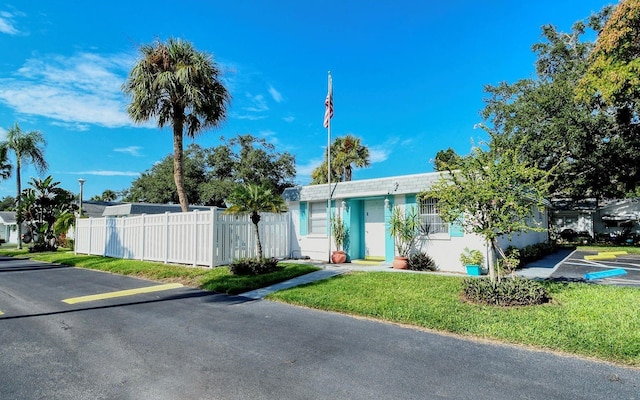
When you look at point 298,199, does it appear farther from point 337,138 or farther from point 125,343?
point 337,138

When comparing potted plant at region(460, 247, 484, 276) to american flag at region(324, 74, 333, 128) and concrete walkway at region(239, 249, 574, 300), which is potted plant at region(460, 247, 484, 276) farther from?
american flag at region(324, 74, 333, 128)

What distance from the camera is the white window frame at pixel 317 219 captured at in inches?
580

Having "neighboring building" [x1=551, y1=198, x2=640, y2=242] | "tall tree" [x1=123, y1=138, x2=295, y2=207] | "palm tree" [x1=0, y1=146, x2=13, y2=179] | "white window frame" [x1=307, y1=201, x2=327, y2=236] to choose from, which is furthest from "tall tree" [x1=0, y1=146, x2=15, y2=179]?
"neighboring building" [x1=551, y1=198, x2=640, y2=242]

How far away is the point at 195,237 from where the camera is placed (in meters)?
12.7

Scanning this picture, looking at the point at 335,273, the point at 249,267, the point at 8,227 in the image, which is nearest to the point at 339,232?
the point at 335,273

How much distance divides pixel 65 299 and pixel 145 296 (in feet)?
5.89

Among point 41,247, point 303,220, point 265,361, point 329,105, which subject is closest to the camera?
point 265,361

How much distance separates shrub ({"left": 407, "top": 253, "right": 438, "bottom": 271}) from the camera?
11617 millimetres

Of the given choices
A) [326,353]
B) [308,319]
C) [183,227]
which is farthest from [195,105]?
[326,353]

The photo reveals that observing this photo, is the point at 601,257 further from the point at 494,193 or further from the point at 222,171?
the point at 222,171

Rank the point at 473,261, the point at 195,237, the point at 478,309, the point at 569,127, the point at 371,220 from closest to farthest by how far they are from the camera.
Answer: the point at 478,309
the point at 473,261
the point at 195,237
the point at 371,220
the point at 569,127

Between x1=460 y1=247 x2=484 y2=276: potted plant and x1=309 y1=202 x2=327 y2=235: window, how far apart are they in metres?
5.67

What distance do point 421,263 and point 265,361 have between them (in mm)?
8240

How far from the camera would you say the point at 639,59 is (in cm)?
1360
